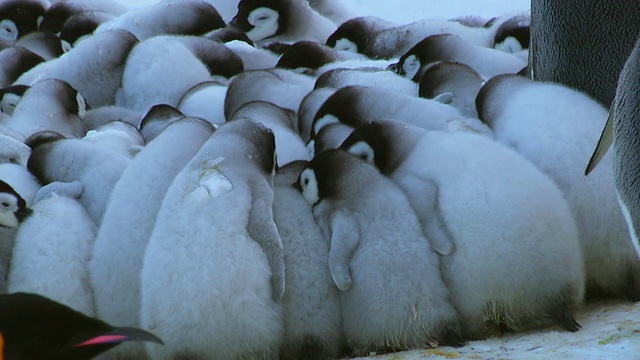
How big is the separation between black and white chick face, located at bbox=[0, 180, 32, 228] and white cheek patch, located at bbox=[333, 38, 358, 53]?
268 centimetres

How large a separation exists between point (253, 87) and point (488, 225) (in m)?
1.62

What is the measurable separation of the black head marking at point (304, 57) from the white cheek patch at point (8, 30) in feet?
7.26

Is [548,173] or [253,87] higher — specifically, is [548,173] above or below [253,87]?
above

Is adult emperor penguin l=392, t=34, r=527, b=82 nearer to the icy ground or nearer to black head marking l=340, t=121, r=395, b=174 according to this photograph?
black head marking l=340, t=121, r=395, b=174

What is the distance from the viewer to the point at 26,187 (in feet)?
10.3

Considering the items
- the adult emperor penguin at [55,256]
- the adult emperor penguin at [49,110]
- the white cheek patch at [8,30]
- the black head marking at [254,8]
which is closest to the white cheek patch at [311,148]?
the adult emperor penguin at [55,256]

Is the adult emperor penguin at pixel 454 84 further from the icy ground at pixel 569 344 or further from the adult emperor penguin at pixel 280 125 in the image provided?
the icy ground at pixel 569 344

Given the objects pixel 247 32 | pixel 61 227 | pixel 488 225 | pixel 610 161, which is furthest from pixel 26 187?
pixel 247 32

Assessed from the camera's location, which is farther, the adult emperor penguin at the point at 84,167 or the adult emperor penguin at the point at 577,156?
the adult emperor penguin at the point at 84,167

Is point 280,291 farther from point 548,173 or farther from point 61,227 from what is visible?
point 548,173

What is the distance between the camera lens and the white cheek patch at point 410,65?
4.25 meters

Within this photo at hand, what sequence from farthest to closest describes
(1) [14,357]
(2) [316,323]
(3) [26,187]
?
1. (3) [26,187]
2. (2) [316,323]
3. (1) [14,357]

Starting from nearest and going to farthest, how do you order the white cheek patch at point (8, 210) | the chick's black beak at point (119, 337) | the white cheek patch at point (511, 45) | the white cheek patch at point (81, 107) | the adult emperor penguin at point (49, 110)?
the chick's black beak at point (119, 337)
the white cheek patch at point (8, 210)
the adult emperor penguin at point (49, 110)
the white cheek patch at point (81, 107)
the white cheek patch at point (511, 45)

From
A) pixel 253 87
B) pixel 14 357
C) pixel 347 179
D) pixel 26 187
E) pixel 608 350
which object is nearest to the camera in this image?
pixel 14 357
